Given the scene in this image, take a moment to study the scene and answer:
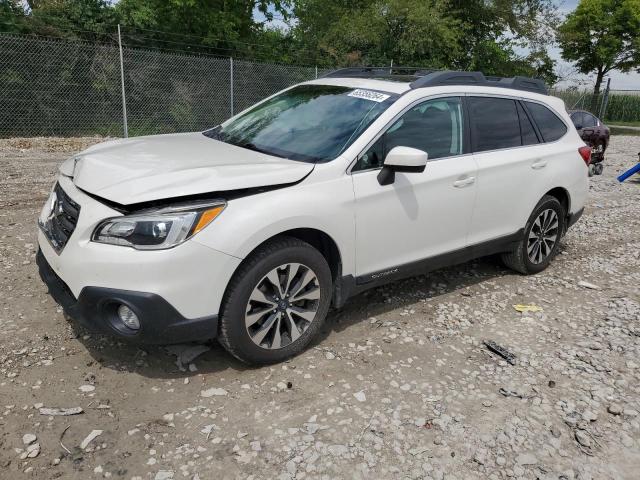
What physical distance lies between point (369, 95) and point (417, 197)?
2.75 ft

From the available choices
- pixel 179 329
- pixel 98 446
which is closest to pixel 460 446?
pixel 179 329

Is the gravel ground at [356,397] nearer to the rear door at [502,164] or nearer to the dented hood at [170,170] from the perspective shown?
the rear door at [502,164]

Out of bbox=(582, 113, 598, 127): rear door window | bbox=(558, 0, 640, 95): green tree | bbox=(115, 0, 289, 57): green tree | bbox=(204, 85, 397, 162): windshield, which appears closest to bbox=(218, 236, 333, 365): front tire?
bbox=(204, 85, 397, 162): windshield

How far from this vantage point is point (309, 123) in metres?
3.95

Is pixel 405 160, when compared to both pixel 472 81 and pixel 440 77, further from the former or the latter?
pixel 472 81

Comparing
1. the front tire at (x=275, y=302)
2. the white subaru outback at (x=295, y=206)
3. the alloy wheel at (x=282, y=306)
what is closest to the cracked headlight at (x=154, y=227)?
the white subaru outback at (x=295, y=206)

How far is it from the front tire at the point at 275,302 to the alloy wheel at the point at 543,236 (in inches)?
98.6

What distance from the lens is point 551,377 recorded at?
346cm

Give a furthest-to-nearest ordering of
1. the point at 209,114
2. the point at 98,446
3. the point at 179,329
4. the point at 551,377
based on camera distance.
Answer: the point at 209,114
the point at 551,377
the point at 179,329
the point at 98,446

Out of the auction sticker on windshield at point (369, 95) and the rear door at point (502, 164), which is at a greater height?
the auction sticker on windshield at point (369, 95)

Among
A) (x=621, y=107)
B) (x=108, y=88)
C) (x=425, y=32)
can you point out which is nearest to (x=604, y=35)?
(x=621, y=107)

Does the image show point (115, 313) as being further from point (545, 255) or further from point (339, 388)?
point (545, 255)

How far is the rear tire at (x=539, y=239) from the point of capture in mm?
4965

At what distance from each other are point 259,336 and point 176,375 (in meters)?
0.56
